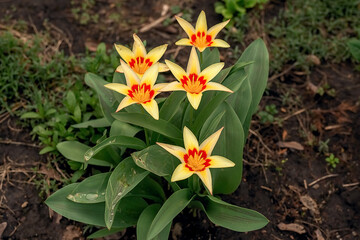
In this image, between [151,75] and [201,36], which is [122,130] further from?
[201,36]

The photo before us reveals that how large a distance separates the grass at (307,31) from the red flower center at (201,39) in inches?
55.4

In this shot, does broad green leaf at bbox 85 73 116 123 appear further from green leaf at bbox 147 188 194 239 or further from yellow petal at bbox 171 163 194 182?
yellow petal at bbox 171 163 194 182

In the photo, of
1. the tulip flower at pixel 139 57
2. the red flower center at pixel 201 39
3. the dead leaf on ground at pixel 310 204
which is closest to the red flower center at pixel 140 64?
the tulip flower at pixel 139 57

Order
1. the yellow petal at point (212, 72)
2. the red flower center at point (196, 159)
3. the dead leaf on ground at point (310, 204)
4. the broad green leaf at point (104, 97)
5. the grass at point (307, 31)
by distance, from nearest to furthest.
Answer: the red flower center at point (196, 159), the yellow petal at point (212, 72), the broad green leaf at point (104, 97), the dead leaf on ground at point (310, 204), the grass at point (307, 31)

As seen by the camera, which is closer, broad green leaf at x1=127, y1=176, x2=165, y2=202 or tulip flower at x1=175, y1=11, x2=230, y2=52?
tulip flower at x1=175, y1=11, x2=230, y2=52

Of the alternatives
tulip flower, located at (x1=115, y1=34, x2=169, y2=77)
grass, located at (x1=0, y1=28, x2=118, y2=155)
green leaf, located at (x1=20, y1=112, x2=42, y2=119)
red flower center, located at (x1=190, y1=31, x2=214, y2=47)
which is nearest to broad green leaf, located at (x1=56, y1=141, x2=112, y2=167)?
grass, located at (x1=0, y1=28, x2=118, y2=155)

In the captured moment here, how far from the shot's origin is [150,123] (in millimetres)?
1966

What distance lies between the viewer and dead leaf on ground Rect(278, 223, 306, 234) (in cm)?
254

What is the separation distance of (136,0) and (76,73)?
3.38 feet

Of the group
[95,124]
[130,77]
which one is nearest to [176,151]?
[130,77]

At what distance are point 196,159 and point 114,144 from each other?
0.43m

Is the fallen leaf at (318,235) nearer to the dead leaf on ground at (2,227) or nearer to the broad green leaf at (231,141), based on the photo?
the broad green leaf at (231,141)

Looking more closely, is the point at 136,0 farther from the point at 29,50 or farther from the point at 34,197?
the point at 34,197

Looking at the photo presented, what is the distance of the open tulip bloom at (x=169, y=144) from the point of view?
1.77 m
